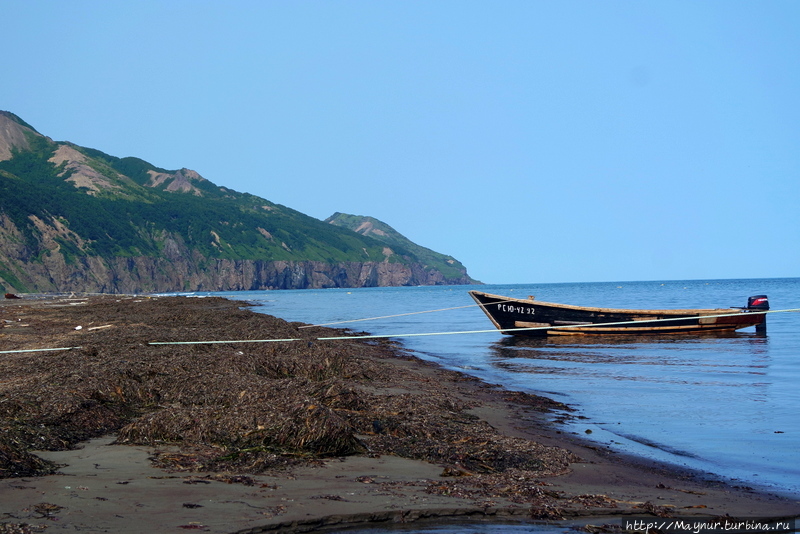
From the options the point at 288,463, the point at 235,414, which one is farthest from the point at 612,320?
the point at 288,463

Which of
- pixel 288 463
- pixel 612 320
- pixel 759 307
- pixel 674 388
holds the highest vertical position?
pixel 759 307

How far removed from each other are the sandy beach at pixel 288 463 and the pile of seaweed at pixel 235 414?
0.03 metres

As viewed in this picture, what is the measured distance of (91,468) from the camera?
21.4 ft

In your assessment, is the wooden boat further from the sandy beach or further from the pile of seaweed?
the sandy beach

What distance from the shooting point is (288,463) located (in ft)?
22.5

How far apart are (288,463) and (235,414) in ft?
5.17

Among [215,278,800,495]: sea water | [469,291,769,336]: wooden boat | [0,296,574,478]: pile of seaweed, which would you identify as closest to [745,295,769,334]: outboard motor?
[469,291,769,336]: wooden boat

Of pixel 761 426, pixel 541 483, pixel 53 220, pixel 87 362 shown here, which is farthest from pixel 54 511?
pixel 53 220

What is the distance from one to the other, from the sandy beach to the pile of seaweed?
3 cm

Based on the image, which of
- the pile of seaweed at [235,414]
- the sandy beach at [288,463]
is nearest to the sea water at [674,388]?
the sandy beach at [288,463]

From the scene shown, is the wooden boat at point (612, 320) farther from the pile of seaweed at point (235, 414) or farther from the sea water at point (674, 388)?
the pile of seaweed at point (235, 414)

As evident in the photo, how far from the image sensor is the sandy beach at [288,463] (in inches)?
212

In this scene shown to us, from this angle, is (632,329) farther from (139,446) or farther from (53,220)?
(53,220)

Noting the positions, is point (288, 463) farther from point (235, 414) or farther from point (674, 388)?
point (674, 388)
